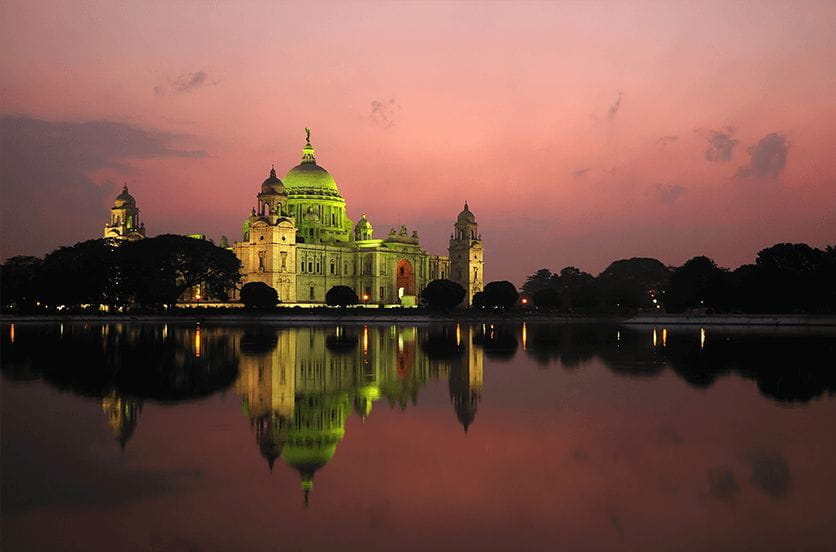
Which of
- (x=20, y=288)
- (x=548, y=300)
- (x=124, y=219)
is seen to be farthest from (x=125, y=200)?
Result: (x=548, y=300)

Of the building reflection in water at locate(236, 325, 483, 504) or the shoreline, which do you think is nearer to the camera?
the building reflection in water at locate(236, 325, 483, 504)

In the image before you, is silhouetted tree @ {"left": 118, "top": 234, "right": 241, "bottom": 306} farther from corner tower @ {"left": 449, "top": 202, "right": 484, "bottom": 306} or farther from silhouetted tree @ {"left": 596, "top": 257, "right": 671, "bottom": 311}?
silhouetted tree @ {"left": 596, "top": 257, "right": 671, "bottom": 311}

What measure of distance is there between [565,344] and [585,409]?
77.3 feet

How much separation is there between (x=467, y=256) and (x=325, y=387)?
333 ft

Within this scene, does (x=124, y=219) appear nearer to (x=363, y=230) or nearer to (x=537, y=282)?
(x=363, y=230)

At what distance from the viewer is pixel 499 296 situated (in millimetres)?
94062

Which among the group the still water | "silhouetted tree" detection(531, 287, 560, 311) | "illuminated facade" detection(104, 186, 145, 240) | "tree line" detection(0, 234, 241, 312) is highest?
"illuminated facade" detection(104, 186, 145, 240)

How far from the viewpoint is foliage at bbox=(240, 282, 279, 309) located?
8731cm

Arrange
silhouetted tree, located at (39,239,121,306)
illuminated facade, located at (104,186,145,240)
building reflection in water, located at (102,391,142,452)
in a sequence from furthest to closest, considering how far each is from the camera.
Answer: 1. illuminated facade, located at (104,186,145,240)
2. silhouetted tree, located at (39,239,121,306)
3. building reflection in water, located at (102,391,142,452)

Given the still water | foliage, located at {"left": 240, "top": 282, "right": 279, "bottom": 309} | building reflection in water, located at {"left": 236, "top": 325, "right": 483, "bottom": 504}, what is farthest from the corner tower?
the still water

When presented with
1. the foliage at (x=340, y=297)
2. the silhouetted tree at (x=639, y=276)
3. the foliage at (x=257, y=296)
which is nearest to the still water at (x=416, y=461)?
the foliage at (x=257, y=296)

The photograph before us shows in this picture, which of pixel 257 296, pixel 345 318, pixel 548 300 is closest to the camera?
pixel 345 318

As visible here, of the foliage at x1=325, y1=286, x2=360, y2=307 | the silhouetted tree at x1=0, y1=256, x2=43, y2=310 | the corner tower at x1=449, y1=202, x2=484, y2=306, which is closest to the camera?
the silhouetted tree at x1=0, y1=256, x2=43, y2=310

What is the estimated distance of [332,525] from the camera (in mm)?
8664
